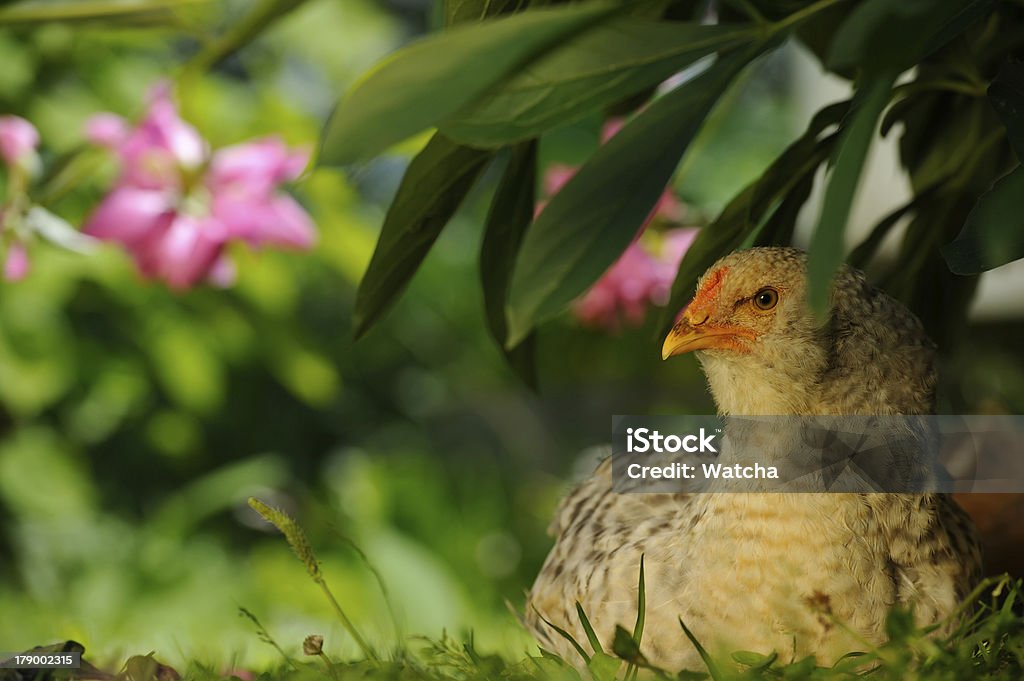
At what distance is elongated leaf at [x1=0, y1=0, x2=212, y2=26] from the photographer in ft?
1.78

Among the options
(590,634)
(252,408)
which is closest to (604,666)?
(590,634)

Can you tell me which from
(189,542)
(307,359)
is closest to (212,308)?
(307,359)

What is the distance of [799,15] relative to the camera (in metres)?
0.29

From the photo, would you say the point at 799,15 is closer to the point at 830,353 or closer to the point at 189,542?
the point at 830,353

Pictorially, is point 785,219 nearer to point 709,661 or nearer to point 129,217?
point 709,661

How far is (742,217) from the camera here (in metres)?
0.40

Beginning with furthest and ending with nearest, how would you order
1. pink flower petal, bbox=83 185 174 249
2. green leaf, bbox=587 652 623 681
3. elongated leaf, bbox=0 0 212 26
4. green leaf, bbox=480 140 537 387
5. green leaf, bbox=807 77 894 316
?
pink flower petal, bbox=83 185 174 249, elongated leaf, bbox=0 0 212 26, green leaf, bbox=480 140 537 387, green leaf, bbox=587 652 623 681, green leaf, bbox=807 77 894 316

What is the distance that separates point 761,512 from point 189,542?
973mm

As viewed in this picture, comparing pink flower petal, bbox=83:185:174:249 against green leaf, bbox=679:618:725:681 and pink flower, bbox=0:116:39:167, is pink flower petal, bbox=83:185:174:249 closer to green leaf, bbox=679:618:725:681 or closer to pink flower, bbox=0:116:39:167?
pink flower, bbox=0:116:39:167

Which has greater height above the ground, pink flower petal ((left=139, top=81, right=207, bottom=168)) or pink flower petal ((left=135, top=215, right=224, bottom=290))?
pink flower petal ((left=139, top=81, right=207, bottom=168))

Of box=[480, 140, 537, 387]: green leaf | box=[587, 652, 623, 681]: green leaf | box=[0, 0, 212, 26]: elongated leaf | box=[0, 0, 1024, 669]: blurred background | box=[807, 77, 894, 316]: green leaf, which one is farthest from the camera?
box=[0, 0, 1024, 669]: blurred background

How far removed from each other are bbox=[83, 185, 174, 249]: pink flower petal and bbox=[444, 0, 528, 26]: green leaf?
1.30 feet

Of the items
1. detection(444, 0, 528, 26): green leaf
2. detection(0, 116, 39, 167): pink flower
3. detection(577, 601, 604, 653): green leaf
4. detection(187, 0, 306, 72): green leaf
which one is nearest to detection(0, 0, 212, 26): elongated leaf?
detection(0, 116, 39, 167): pink flower

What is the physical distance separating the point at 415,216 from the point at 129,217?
367 millimetres
